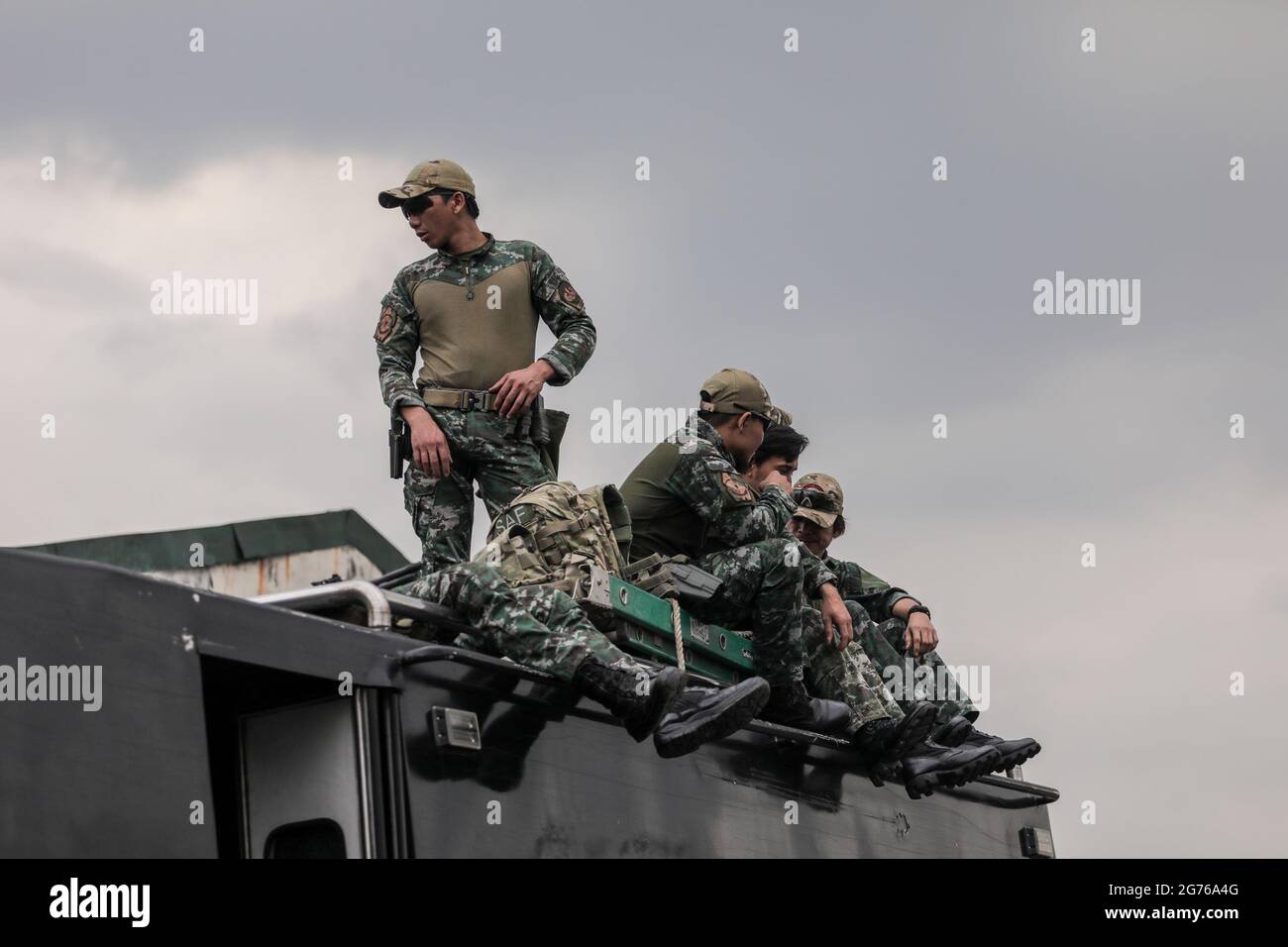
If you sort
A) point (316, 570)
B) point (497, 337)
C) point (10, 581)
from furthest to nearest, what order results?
point (316, 570) < point (497, 337) < point (10, 581)

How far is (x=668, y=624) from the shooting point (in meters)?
5.56

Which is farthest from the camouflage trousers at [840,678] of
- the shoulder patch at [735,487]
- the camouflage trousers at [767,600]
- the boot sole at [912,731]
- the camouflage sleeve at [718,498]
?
the shoulder patch at [735,487]

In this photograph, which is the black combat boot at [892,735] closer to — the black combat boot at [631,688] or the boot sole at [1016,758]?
the boot sole at [1016,758]

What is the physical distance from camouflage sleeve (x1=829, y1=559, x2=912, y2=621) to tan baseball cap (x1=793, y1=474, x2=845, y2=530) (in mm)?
457

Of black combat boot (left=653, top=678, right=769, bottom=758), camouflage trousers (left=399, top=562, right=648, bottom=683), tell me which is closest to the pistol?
camouflage trousers (left=399, top=562, right=648, bottom=683)

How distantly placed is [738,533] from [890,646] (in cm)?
198

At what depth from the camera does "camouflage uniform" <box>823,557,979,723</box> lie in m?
8.02

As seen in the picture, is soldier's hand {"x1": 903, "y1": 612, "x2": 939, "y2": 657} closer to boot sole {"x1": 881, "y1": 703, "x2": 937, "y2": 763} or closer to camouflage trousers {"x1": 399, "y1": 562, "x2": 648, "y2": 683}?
boot sole {"x1": 881, "y1": 703, "x2": 937, "y2": 763}

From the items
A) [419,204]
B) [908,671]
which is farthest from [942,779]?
[419,204]

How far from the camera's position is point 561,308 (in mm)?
6602
